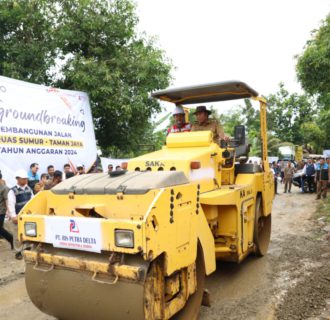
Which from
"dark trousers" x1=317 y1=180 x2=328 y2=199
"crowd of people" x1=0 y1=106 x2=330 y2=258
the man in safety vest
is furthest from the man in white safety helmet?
"dark trousers" x1=317 y1=180 x2=328 y2=199

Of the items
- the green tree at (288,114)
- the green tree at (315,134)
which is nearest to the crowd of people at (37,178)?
the green tree at (315,134)

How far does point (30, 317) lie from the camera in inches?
163

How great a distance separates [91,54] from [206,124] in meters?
6.73

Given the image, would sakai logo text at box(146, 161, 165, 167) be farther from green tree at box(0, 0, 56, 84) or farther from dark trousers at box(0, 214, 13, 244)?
green tree at box(0, 0, 56, 84)

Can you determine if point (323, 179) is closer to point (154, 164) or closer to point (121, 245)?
point (154, 164)

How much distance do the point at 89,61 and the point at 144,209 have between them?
825 cm

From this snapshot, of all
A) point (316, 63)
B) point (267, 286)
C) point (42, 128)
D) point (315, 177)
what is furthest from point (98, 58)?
point (315, 177)

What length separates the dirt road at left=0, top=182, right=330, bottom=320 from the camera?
4172 mm

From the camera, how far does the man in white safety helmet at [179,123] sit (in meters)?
5.97

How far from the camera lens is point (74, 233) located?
322 cm

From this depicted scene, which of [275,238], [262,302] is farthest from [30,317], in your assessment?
[275,238]

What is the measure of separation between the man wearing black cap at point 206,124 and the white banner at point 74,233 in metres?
2.83

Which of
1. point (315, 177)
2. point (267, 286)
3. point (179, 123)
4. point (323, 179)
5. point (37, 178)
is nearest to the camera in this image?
point (267, 286)

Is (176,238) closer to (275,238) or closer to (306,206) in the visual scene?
(275,238)
